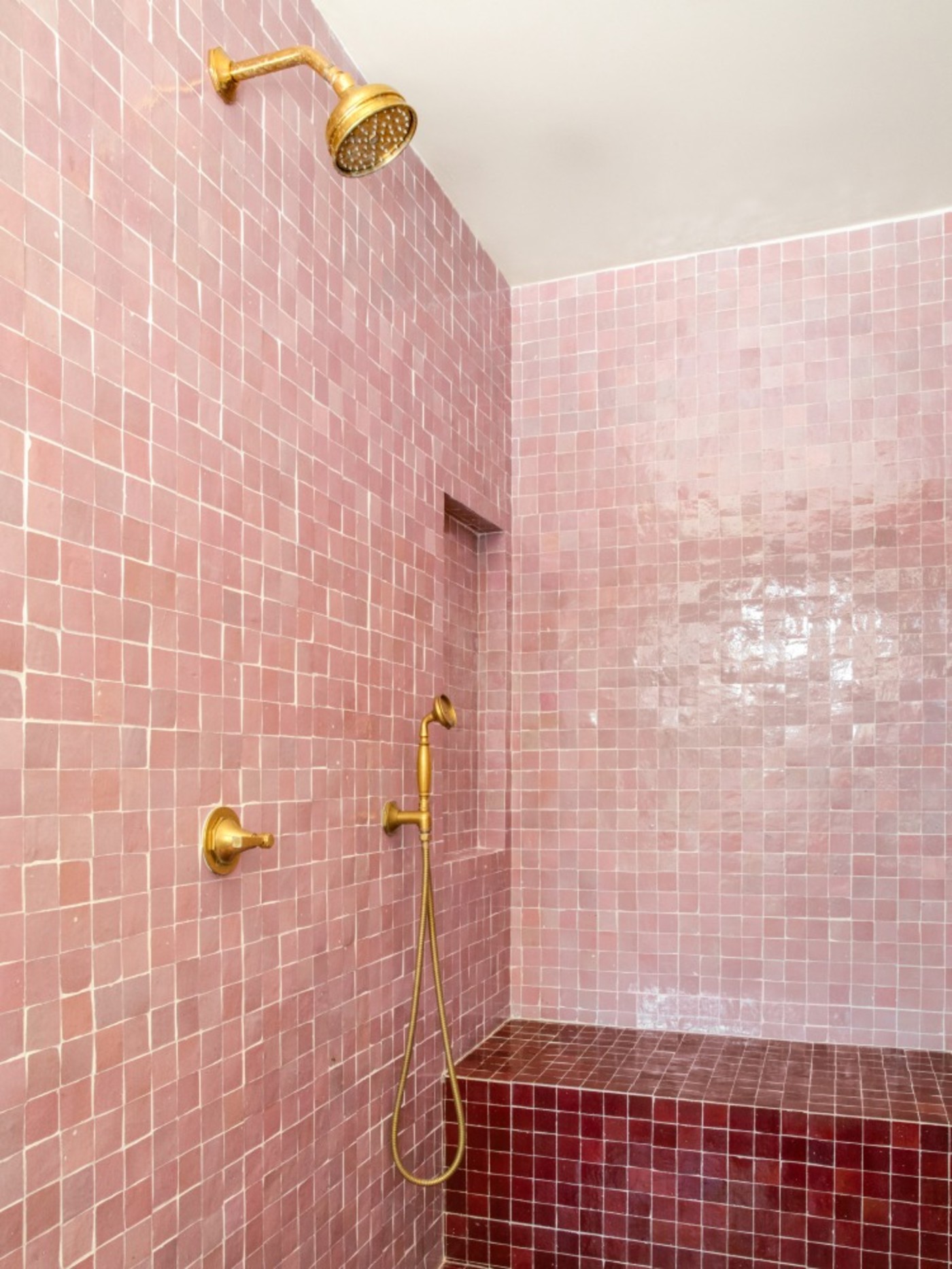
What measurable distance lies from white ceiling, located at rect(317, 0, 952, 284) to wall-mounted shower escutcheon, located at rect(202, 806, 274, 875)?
5.17 ft

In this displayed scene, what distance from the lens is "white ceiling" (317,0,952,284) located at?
2.23 metres

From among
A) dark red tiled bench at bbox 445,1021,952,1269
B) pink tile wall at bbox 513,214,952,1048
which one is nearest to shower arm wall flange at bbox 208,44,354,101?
pink tile wall at bbox 513,214,952,1048

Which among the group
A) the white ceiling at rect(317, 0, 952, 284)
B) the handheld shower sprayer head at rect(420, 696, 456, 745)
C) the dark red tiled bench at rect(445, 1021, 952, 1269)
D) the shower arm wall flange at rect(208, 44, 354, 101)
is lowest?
the dark red tiled bench at rect(445, 1021, 952, 1269)

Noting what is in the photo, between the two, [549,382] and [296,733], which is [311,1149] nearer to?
[296,733]

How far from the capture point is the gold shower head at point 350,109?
5.18 ft

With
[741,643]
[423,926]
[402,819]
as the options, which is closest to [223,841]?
[402,819]

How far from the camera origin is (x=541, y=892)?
3.28 metres

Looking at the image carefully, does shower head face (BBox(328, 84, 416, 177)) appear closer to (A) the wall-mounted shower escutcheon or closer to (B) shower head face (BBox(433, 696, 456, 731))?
(A) the wall-mounted shower escutcheon

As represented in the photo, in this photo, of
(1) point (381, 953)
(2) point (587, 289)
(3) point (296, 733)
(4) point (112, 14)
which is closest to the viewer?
(4) point (112, 14)

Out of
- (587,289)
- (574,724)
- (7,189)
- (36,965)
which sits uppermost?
(587,289)

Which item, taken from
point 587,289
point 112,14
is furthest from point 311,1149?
point 587,289

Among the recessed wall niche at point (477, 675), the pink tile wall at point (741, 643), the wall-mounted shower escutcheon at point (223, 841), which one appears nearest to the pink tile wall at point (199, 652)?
the wall-mounted shower escutcheon at point (223, 841)

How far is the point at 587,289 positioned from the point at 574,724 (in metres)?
1.33

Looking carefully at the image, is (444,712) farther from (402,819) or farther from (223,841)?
(223,841)
